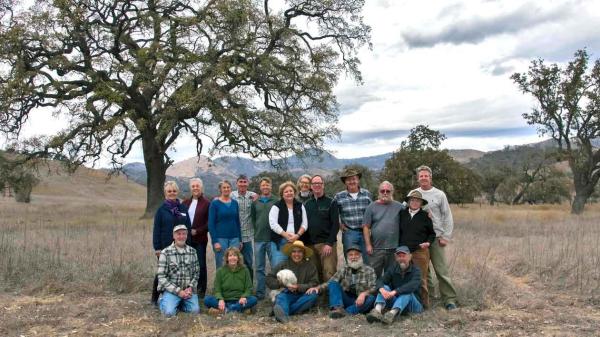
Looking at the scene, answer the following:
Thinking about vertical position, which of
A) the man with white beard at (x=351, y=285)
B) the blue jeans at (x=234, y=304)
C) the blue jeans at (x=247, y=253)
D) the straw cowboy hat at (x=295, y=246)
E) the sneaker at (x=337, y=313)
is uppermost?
the straw cowboy hat at (x=295, y=246)

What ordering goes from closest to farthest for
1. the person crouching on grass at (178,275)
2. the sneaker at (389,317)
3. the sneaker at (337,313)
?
the sneaker at (389,317) < the sneaker at (337,313) < the person crouching on grass at (178,275)

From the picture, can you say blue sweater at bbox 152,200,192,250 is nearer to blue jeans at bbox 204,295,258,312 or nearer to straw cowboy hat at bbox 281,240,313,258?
blue jeans at bbox 204,295,258,312

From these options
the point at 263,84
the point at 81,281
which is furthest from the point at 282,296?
the point at 263,84

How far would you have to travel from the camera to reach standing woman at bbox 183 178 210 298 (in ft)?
23.8

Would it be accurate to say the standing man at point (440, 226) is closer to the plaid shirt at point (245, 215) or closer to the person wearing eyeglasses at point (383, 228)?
the person wearing eyeglasses at point (383, 228)

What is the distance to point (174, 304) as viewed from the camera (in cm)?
639

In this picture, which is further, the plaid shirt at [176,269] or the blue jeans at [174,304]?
the plaid shirt at [176,269]

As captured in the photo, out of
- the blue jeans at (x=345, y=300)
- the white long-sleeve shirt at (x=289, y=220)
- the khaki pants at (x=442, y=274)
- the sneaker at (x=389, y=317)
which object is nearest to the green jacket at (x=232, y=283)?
the white long-sleeve shirt at (x=289, y=220)

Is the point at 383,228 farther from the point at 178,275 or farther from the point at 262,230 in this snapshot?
the point at 178,275

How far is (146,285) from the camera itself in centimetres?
799

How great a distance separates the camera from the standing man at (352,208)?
6969 mm

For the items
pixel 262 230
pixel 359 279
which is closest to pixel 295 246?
pixel 262 230

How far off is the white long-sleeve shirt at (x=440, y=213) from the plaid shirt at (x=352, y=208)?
2.76ft

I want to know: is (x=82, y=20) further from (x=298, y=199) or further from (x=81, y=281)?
(x=298, y=199)
